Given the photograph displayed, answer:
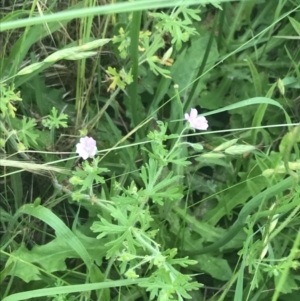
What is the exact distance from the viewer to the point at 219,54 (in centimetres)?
140

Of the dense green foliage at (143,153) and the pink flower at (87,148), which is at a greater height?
the pink flower at (87,148)

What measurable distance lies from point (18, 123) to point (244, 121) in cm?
56

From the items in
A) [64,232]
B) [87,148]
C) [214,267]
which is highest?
[87,148]

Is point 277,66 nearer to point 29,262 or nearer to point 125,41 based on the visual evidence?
point 125,41

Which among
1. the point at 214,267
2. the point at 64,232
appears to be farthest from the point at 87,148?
the point at 214,267

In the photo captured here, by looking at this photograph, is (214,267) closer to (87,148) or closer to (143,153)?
(143,153)

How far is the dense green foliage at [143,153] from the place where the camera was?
948 millimetres

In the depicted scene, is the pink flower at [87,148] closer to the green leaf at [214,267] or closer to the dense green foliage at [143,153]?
the dense green foliage at [143,153]

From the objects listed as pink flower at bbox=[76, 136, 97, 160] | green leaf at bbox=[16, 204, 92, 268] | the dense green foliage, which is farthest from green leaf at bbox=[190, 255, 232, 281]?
pink flower at bbox=[76, 136, 97, 160]

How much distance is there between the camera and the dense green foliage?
0.95 metres

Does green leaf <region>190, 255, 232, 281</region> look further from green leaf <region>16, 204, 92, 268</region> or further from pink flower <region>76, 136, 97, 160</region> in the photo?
pink flower <region>76, 136, 97, 160</region>

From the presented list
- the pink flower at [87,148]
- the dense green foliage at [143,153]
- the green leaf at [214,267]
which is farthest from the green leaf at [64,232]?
the green leaf at [214,267]

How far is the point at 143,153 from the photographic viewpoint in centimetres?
118

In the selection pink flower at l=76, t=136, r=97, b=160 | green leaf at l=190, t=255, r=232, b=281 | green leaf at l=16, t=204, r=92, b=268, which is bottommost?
green leaf at l=190, t=255, r=232, b=281
